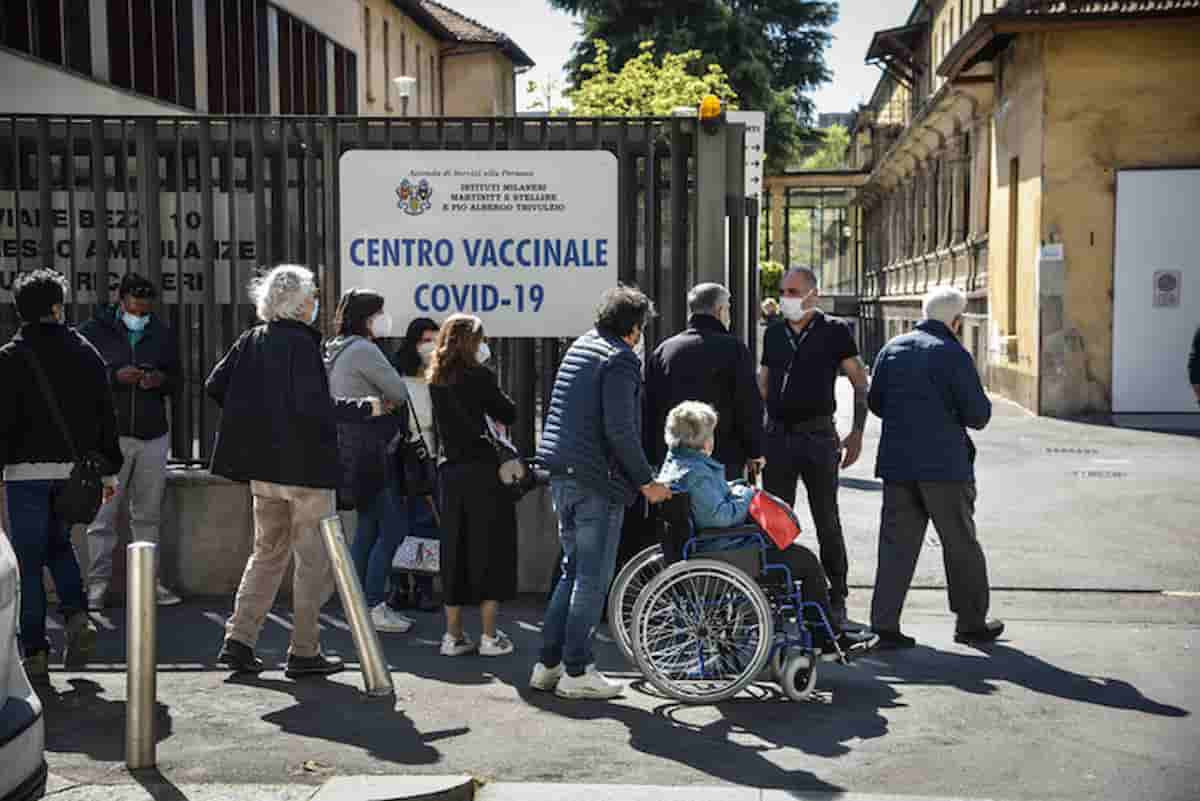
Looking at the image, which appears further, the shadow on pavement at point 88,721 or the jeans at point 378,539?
the jeans at point 378,539

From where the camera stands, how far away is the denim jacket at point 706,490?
7.06 meters

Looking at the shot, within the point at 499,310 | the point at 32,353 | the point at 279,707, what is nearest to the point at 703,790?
the point at 279,707

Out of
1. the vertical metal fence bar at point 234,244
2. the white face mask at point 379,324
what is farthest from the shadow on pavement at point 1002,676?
the vertical metal fence bar at point 234,244

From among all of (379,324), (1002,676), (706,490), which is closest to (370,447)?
(379,324)

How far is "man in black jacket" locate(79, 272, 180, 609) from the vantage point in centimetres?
880

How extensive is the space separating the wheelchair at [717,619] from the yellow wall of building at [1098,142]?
54.7 ft

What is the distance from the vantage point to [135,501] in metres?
8.93

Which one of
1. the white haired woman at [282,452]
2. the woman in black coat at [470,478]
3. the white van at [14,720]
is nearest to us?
the white van at [14,720]

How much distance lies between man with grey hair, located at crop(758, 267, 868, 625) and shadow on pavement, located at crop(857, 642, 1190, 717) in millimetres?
914

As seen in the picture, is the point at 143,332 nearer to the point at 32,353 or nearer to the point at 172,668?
the point at 32,353

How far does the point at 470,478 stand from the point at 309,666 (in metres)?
1.15

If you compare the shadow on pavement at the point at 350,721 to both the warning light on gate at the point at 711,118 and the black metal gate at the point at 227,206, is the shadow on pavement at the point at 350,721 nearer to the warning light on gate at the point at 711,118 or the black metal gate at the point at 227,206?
the black metal gate at the point at 227,206

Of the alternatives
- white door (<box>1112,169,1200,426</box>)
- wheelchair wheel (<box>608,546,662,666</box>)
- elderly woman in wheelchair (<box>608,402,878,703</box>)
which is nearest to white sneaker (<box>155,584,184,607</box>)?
wheelchair wheel (<box>608,546,662,666</box>)

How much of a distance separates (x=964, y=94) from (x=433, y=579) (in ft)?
74.2
